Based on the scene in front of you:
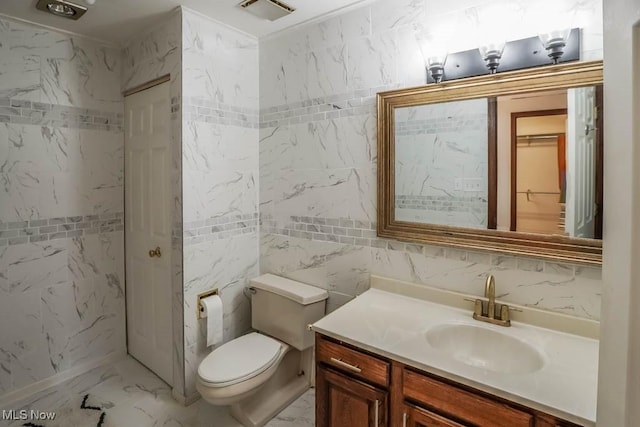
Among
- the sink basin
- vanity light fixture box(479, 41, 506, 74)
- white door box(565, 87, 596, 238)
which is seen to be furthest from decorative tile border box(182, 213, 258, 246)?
white door box(565, 87, 596, 238)

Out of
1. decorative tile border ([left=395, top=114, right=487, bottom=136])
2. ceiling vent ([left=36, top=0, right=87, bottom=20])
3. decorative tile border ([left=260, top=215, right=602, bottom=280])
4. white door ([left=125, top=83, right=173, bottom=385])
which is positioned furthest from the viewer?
white door ([left=125, top=83, right=173, bottom=385])

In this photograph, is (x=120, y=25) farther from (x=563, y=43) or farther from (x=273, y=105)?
(x=563, y=43)

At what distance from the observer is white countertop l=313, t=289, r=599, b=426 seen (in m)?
1.00

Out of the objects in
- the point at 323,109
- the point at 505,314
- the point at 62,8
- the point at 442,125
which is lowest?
the point at 505,314

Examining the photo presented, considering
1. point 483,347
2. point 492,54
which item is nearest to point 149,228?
point 483,347

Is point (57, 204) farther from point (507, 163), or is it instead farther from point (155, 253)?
point (507, 163)

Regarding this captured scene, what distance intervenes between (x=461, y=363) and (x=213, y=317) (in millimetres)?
1479

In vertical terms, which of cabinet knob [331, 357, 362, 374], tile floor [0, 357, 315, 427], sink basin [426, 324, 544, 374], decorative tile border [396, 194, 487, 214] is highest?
decorative tile border [396, 194, 487, 214]

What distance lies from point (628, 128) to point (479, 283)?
1097mm

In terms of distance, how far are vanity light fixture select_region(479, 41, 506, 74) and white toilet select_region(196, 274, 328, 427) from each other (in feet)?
4.73

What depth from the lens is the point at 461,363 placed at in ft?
3.83

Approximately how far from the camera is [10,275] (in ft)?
6.84

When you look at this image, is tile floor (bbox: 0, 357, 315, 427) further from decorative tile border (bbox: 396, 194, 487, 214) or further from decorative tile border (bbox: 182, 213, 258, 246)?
decorative tile border (bbox: 396, 194, 487, 214)

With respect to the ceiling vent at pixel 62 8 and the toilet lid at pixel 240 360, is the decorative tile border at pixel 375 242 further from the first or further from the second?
the ceiling vent at pixel 62 8
